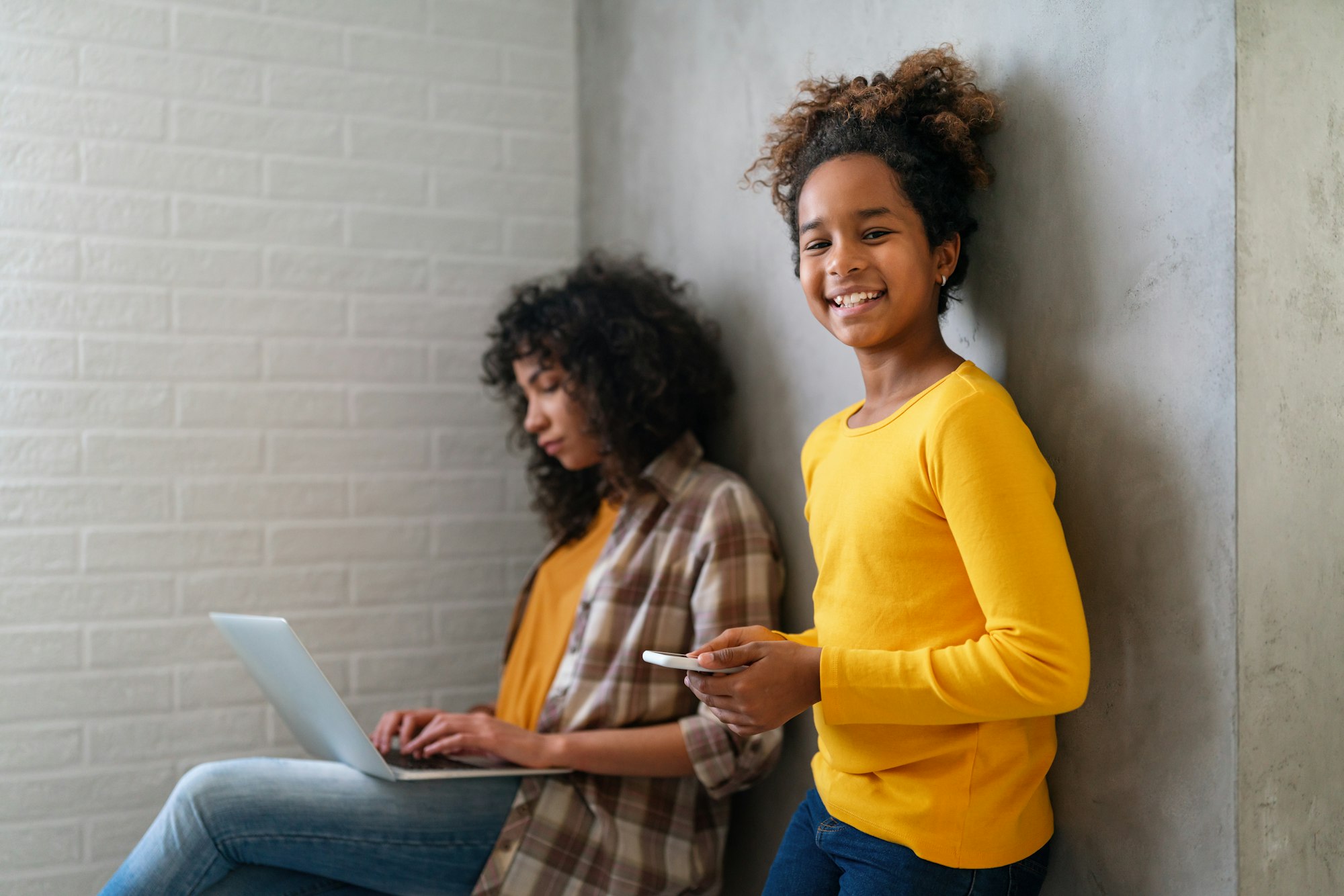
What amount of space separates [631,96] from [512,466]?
797 millimetres

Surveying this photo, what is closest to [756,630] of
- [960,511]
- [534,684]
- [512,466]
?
[960,511]

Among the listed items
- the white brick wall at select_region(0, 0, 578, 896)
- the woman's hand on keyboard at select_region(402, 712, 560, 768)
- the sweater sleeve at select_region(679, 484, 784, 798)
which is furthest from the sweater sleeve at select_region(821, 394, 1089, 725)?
the white brick wall at select_region(0, 0, 578, 896)

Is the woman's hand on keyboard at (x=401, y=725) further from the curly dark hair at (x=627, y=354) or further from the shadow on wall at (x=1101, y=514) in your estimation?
the shadow on wall at (x=1101, y=514)

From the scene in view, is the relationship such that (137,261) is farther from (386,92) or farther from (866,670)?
(866,670)

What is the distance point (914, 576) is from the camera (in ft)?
3.29

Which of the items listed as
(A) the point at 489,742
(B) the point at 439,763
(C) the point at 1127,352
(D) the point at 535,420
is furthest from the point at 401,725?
(C) the point at 1127,352

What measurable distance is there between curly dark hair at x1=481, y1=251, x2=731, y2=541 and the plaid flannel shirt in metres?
0.10

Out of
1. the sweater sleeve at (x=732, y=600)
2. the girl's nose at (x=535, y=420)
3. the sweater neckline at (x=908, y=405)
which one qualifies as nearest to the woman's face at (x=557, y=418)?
the girl's nose at (x=535, y=420)

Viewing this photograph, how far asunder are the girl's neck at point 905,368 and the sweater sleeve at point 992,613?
109 mm

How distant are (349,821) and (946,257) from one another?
1109mm

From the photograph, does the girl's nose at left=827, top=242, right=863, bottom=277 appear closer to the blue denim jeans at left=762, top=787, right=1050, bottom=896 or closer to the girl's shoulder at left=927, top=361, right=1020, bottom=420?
the girl's shoulder at left=927, top=361, right=1020, bottom=420

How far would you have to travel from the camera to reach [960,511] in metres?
0.92

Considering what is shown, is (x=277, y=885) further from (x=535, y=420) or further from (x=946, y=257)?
(x=946, y=257)

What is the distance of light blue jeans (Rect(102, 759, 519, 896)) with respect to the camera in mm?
1417
